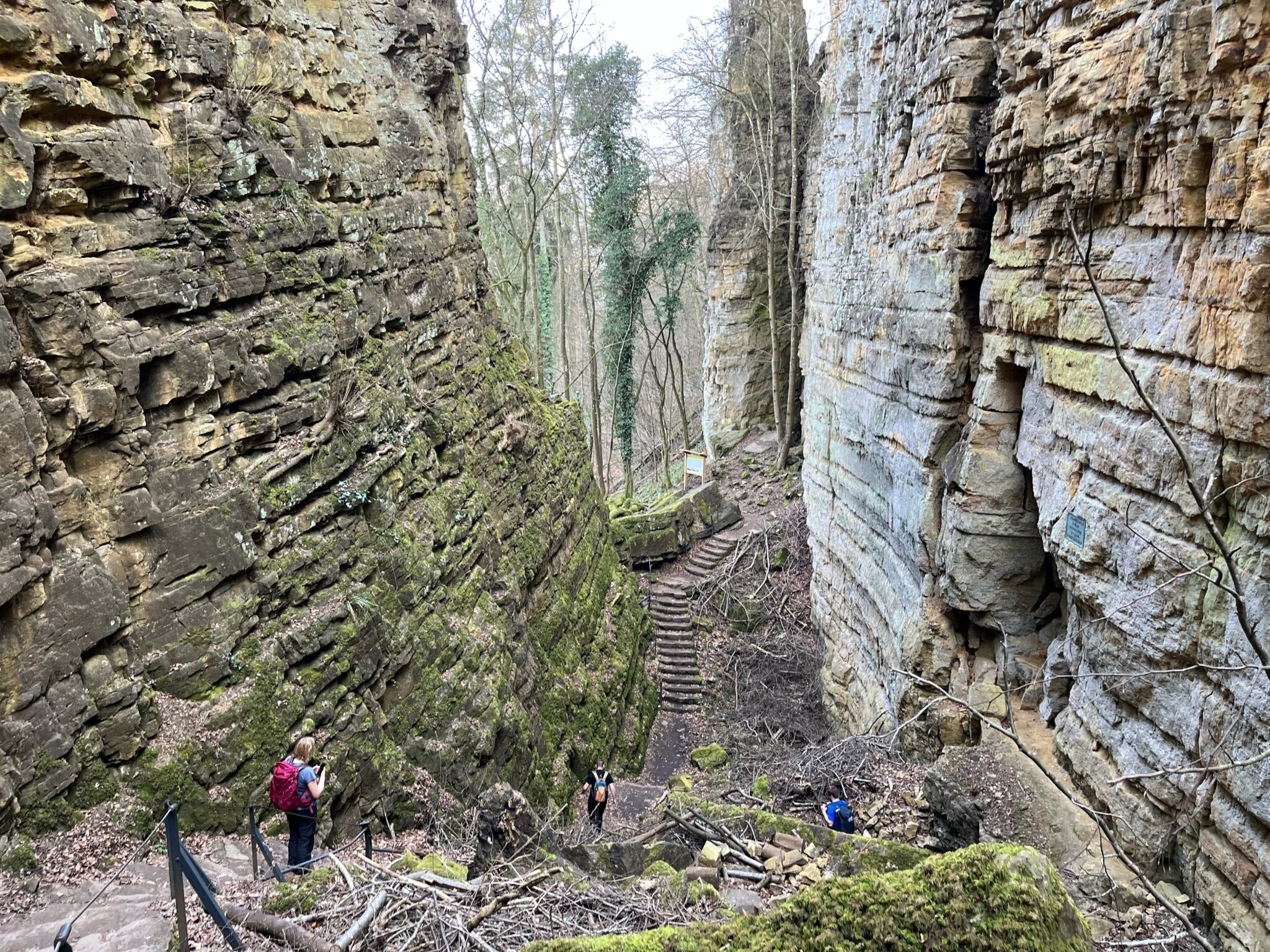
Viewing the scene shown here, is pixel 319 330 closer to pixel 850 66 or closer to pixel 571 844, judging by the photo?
pixel 571 844

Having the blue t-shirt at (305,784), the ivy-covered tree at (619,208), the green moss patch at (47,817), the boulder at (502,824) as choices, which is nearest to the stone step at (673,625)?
the ivy-covered tree at (619,208)

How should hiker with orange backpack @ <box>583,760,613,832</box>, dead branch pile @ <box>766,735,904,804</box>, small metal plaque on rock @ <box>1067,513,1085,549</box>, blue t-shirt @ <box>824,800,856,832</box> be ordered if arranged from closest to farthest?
small metal plaque on rock @ <box>1067,513,1085,549</box> < blue t-shirt @ <box>824,800,856,832</box> < dead branch pile @ <box>766,735,904,804</box> < hiker with orange backpack @ <box>583,760,613,832</box>

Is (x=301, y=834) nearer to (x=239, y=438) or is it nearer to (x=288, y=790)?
(x=288, y=790)

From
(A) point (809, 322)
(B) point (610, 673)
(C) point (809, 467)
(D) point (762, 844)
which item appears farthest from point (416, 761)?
(A) point (809, 322)

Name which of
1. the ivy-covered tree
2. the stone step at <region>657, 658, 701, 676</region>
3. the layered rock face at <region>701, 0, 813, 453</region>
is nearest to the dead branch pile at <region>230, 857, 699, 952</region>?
the stone step at <region>657, 658, 701, 676</region>

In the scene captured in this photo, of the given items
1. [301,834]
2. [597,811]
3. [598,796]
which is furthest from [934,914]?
[597,811]

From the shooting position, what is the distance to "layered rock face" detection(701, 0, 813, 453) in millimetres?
22891

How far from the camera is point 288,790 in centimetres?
573

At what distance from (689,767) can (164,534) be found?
10.0 m

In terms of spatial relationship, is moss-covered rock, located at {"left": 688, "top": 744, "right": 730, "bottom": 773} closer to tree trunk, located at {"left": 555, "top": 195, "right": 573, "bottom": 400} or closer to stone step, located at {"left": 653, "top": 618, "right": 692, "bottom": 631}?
stone step, located at {"left": 653, "top": 618, "right": 692, "bottom": 631}

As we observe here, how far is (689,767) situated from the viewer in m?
13.8

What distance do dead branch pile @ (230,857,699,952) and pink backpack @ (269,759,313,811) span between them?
2.52 ft

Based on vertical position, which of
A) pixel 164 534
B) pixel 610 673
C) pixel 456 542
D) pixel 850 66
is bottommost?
pixel 610 673

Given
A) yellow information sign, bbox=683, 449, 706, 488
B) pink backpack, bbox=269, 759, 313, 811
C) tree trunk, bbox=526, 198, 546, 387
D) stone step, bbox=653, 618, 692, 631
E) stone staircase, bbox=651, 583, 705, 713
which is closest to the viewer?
pink backpack, bbox=269, 759, 313, 811
